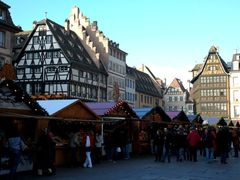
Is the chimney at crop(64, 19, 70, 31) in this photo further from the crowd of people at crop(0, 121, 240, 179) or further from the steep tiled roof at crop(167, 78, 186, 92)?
the steep tiled roof at crop(167, 78, 186, 92)

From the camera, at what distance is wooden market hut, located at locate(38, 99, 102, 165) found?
18.9 meters

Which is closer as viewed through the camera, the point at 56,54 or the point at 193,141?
the point at 193,141

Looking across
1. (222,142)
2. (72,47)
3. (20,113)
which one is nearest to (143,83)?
(72,47)

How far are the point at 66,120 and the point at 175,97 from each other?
88657 millimetres

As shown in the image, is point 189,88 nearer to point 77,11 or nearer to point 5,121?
point 77,11

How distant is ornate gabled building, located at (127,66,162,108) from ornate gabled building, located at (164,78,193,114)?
8.34 meters

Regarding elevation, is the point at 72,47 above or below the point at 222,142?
above

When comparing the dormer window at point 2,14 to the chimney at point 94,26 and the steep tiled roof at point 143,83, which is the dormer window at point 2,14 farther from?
the steep tiled roof at point 143,83

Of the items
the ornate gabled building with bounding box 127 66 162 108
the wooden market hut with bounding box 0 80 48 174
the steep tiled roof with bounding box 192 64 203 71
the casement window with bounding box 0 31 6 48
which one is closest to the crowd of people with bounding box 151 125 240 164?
the wooden market hut with bounding box 0 80 48 174

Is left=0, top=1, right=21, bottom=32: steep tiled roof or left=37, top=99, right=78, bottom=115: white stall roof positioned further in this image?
left=0, top=1, right=21, bottom=32: steep tiled roof

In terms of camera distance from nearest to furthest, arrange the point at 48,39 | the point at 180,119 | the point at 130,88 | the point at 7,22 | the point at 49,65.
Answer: the point at 180,119, the point at 7,22, the point at 49,65, the point at 48,39, the point at 130,88

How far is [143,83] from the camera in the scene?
89.9m

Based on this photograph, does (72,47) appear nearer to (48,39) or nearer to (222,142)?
(48,39)

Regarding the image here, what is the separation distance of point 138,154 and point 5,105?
498 inches
